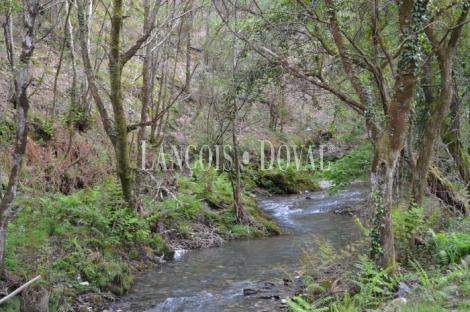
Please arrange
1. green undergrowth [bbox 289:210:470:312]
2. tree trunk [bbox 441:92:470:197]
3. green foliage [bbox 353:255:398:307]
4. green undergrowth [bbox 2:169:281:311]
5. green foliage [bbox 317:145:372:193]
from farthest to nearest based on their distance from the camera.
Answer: green foliage [bbox 317:145:372:193] → tree trunk [bbox 441:92:470:197] → green undergrowth [bbox 2:169:281:311] → green foliage [bbox 353:255:398:307] → green undergrowth [bbox 289:210:470:312]

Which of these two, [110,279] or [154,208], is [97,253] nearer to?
[110,279]

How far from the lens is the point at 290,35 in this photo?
32.6 feet

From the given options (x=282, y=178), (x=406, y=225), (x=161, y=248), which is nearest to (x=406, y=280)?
(x=406, y=225)

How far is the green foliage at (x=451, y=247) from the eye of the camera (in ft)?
26.2

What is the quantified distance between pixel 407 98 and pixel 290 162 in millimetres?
17283

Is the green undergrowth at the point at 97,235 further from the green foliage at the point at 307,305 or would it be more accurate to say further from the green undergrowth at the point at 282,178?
the green undergrowth at the point at 282,178

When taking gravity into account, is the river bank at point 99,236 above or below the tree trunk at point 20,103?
below

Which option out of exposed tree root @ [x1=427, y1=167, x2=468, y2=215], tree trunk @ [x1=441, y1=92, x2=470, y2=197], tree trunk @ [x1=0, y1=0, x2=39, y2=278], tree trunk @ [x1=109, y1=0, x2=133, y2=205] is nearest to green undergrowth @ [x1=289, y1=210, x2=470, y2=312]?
exposed tree root @ [x1=427, y1=167, x2=468, y2=215]

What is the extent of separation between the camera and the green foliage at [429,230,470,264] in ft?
26.2

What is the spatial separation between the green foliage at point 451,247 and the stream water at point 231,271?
2.91 metres

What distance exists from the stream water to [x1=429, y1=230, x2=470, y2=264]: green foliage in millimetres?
2905

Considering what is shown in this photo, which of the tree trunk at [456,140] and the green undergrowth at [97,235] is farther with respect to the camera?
the tree trunk at [456,140]

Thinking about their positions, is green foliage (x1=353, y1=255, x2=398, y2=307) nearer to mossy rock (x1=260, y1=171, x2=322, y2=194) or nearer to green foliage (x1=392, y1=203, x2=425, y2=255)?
green foliage (x1=392, y1=203, x2=425, y2=255)

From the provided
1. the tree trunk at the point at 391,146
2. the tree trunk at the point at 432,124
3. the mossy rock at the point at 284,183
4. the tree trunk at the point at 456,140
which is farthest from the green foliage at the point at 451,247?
the mossy rock at the point at 284,183
